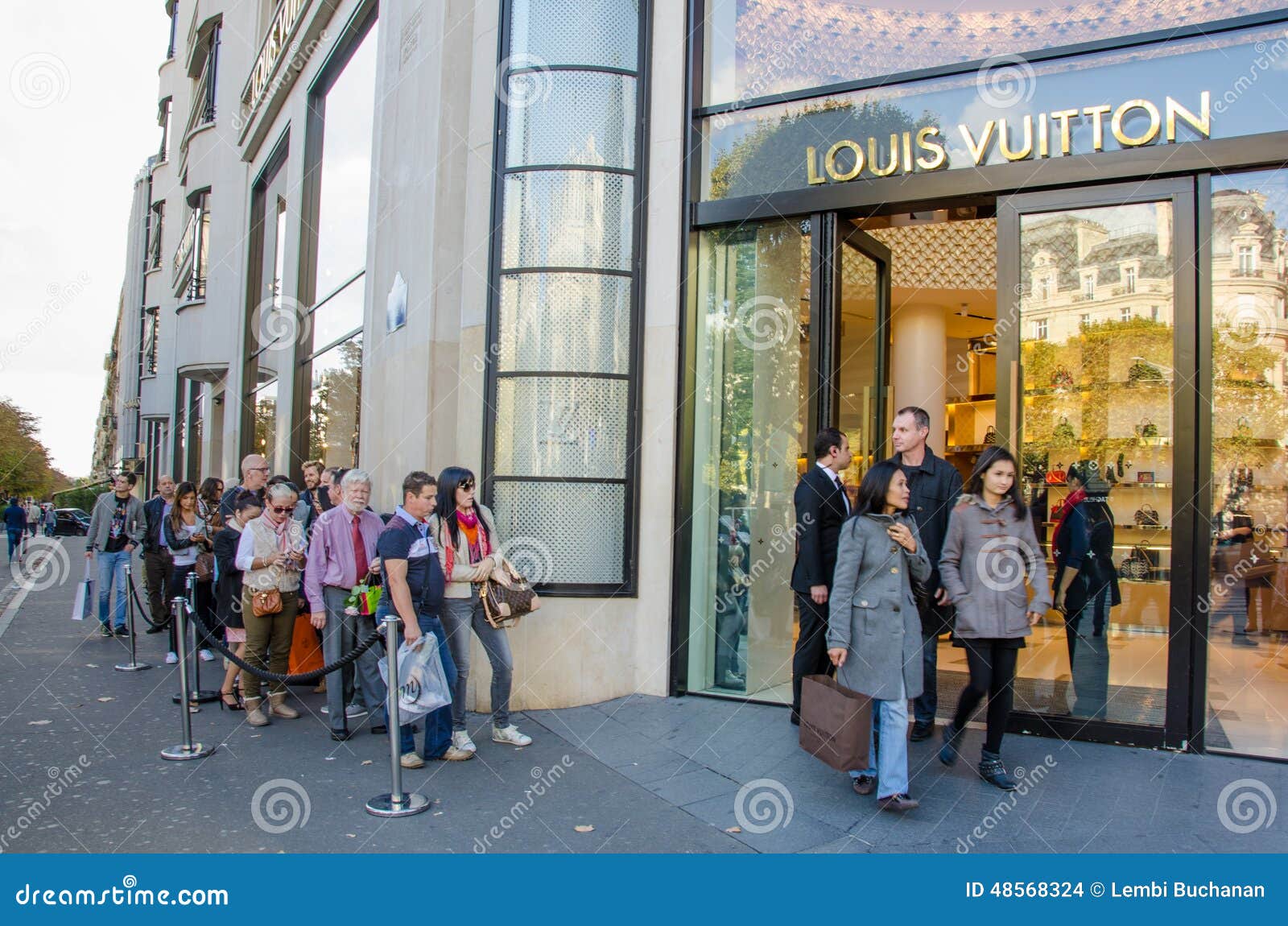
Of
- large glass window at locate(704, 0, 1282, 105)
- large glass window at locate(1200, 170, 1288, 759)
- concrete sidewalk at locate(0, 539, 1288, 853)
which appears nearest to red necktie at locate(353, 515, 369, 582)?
concrete sidewalk at locate(0, 539, 1288, 853)

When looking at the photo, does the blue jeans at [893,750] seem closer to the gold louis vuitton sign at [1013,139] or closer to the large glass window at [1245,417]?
the large glass window at [1245,417]

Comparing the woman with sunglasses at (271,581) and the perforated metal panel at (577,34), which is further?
the perforated metal panel at (577,34)

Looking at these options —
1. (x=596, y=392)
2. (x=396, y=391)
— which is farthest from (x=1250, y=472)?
(x=396, y=391)

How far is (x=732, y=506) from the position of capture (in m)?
7.28

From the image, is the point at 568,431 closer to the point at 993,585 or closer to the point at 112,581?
the point at 993,585

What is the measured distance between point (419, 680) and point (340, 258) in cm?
860

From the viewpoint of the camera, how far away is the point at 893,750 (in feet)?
15.3

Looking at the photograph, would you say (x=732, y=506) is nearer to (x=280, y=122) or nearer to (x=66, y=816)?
(x=66, y=816)

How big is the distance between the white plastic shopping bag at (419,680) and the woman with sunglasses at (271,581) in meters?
1.83

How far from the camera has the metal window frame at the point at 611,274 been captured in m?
7.09

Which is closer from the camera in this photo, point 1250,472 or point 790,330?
point 1250,472

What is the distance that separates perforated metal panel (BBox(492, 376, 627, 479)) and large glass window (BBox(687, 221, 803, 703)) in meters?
0.64

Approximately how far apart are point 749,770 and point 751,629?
187cm

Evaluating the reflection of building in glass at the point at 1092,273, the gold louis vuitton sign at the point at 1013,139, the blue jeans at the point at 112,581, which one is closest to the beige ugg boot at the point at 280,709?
the blue jeans at the point at 112,581
